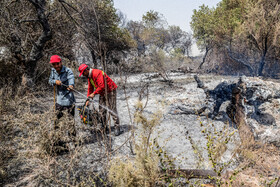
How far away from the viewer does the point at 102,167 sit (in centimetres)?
305

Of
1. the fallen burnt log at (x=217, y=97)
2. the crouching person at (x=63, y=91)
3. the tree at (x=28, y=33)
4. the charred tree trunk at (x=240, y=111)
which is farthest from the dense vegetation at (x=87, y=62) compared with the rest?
the fallen burnt log at (x=217, y=97)

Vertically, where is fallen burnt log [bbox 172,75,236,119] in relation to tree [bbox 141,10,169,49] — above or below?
below

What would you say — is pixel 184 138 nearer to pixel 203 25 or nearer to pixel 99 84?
pixel 99 84

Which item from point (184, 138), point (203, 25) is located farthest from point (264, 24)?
point (184, 138)

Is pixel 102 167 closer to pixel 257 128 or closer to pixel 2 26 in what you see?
pixel 257 128

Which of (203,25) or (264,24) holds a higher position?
(203,25)

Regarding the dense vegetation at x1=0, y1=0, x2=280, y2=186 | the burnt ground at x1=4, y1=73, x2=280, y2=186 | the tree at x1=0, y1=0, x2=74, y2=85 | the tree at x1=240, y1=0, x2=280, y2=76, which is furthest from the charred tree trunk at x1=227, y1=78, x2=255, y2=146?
the tree at x1=240, y1=0, x2=280, y2=76

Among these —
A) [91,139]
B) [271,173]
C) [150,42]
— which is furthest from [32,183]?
[150,42]

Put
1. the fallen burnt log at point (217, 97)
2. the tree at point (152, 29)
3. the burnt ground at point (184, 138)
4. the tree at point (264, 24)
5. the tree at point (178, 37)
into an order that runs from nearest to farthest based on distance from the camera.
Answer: the burnt ground at point (184, 138) → the fallen burnt log at point (217, 97) → the tree at point (264, 24) → the tree at point (152, 29) → the tree at point (178, 37)

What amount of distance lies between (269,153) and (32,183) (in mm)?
4351

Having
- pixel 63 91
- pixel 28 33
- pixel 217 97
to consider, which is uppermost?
pixel 28 33

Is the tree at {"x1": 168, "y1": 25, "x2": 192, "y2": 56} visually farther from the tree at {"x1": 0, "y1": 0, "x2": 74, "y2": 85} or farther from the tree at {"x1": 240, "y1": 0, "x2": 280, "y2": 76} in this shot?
the tree at {"x1": 0, "y1": 0, "x2": 74, "y2": 85}

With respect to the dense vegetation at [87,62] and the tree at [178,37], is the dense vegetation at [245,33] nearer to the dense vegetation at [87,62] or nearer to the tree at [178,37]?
the dense vegetation at [87,62]

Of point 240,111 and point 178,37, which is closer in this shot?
point 240,111
